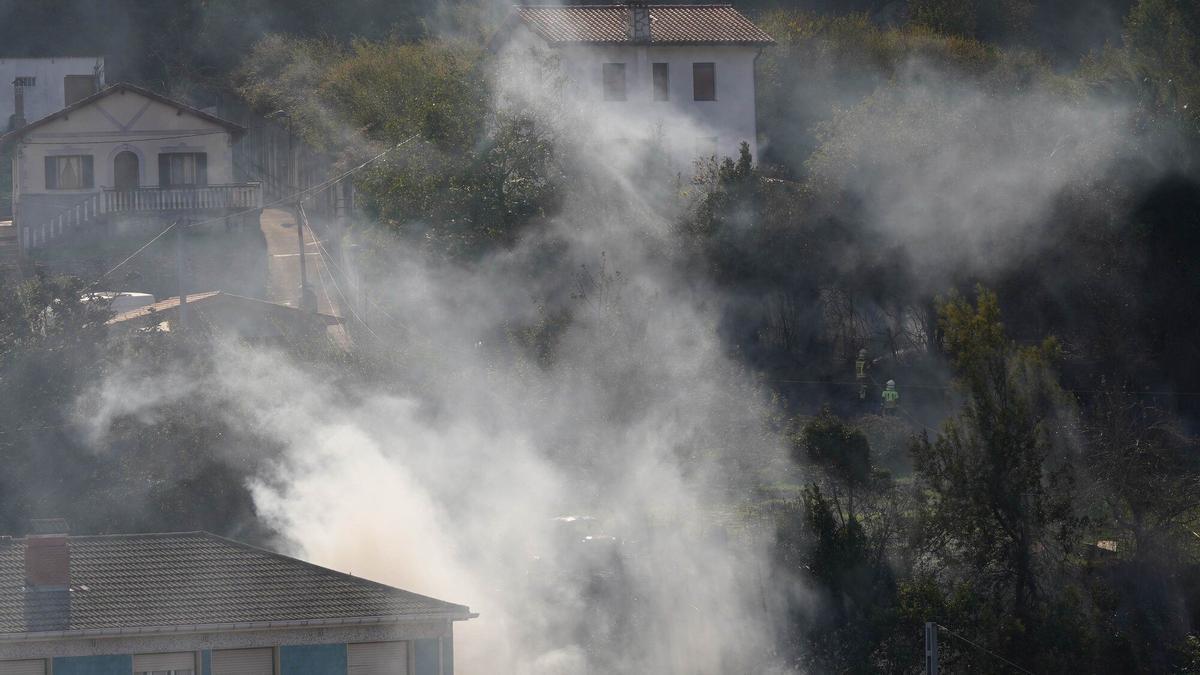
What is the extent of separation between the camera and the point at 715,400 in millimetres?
39188

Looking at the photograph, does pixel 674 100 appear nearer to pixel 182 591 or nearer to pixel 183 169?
pixel 183 169

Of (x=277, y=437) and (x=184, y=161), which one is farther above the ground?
(x=184, y=161)

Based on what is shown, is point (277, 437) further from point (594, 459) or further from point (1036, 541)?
point (1036, 541)

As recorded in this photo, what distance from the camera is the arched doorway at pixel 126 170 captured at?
4841cm

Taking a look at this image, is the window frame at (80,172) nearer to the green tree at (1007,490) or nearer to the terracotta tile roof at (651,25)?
the terracotta tile roof at (651,25)

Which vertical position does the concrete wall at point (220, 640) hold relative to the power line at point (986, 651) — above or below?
above

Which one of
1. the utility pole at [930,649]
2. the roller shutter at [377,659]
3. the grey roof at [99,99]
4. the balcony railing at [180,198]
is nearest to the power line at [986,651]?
the utility pole at [930,649]

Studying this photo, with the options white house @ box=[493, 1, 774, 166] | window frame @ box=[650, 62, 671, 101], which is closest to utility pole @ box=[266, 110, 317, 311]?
white house @ box=[493, 1, 774, 166]

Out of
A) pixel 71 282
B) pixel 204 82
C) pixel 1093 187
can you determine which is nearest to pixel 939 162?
pixel 1093 187

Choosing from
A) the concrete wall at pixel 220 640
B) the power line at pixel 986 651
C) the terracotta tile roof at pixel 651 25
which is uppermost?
the terracotta tile roof at pixel 651 25

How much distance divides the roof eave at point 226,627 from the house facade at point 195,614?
0.04ft

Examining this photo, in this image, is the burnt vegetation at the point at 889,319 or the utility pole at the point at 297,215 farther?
the utility pole at the point at 297,215

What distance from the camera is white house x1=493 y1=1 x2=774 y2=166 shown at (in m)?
47.7

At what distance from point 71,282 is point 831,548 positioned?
56.6 feet
